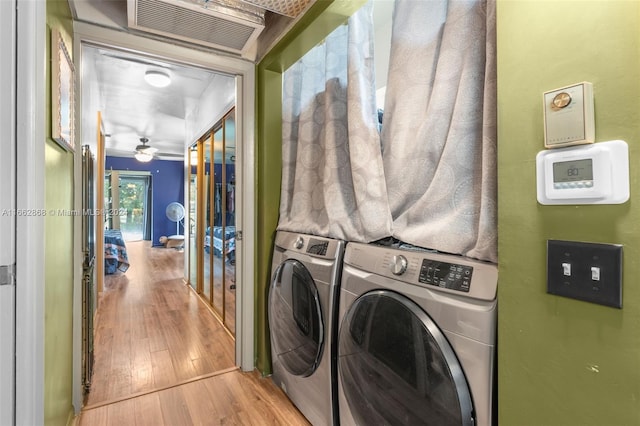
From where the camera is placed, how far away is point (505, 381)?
2.63ft

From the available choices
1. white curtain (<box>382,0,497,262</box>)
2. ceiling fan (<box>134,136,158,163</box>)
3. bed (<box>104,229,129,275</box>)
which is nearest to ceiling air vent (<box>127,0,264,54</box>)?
white curtain (<box>382,0,497,262</box>)

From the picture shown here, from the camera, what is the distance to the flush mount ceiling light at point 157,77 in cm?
319

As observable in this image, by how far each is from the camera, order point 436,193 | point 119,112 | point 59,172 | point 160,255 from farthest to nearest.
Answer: point 160,255
point 119,112
point 59,172
point 436,193

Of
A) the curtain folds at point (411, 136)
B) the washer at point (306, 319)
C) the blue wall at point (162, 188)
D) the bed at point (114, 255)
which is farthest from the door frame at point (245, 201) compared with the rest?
the blue wall at point (162, 188)

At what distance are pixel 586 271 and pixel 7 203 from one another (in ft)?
4.97

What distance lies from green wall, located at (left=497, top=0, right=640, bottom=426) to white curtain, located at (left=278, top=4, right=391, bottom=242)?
60 centimetres

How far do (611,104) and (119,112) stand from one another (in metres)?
5.59

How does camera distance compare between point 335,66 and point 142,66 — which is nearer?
point 335,66

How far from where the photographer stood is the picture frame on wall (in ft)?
3.89

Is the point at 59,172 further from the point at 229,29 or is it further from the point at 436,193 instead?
the point at 436,193

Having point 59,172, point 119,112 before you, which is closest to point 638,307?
point 59,172

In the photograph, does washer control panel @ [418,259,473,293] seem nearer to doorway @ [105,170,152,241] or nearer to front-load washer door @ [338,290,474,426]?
front-load washer door @ [338,290,474,426]

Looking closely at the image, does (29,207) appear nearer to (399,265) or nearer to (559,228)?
(399,265)

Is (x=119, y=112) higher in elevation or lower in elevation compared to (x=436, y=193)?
higher
